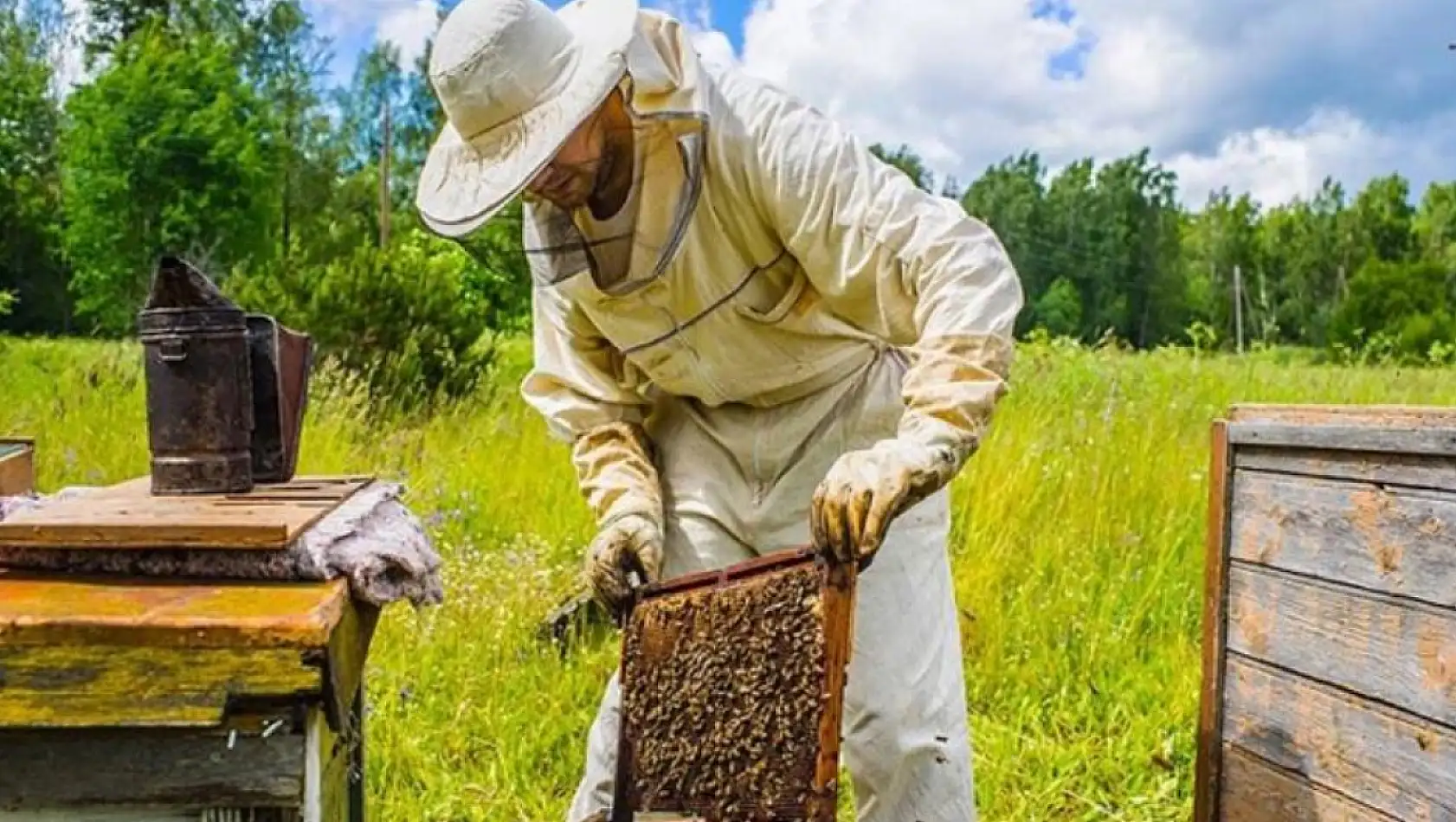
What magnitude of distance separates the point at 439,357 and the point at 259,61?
26983 millimetres

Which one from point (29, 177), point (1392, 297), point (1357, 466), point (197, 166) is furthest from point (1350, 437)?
point (1392, 297)

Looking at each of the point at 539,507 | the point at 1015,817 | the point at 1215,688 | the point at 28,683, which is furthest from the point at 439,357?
the point at 28,683

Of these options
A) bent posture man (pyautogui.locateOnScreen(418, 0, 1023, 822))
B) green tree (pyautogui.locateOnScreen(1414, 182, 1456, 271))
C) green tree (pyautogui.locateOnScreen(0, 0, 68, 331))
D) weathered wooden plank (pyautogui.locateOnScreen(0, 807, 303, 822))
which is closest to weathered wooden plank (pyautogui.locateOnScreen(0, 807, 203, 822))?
weathered wooden plank (pyautogui.locateOnScreen(0, 807, 303, 822))

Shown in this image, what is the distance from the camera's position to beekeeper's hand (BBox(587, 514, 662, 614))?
203 cm

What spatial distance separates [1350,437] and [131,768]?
1783 millimetres

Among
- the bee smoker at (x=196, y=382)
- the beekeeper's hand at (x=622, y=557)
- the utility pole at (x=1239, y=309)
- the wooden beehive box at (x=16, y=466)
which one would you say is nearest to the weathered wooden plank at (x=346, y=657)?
the bee smoker at (x=196, y=382)

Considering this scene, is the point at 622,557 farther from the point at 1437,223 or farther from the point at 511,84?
the point at 1437,223

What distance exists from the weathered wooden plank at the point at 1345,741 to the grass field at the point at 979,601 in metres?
0.87

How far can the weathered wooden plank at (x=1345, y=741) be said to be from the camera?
1.87 meters

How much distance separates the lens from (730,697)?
1.78m

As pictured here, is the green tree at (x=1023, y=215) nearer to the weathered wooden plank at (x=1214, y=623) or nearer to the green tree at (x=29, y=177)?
the green tree at (x=29, y=177)

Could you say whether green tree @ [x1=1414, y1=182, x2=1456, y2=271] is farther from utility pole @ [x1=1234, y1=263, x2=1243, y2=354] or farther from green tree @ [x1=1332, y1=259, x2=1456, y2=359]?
utility pole @ [x1=1234, y1=263, x2=1243, y2=354]

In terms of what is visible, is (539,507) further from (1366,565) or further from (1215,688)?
(1366,565)

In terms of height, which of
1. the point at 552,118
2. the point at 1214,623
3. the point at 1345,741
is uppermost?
the point at 552,118
